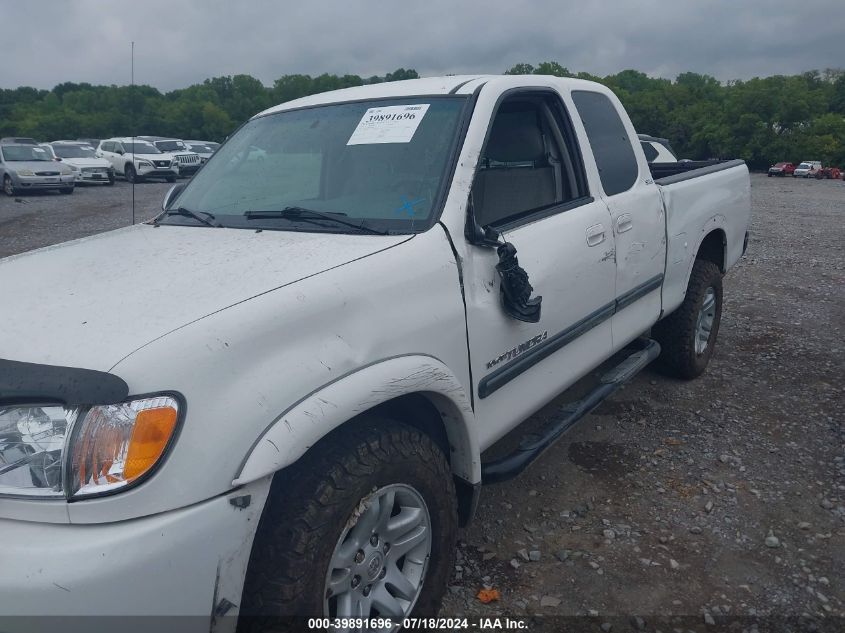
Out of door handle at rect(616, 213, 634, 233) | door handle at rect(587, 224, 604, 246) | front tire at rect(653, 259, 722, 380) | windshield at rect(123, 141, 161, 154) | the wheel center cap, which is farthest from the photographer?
windshield at rect(123, 141, 161, 154)

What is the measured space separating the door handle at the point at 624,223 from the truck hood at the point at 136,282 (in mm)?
1467

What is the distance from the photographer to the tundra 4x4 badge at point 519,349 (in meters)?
2.53

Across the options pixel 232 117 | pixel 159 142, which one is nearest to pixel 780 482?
pixel 159 142

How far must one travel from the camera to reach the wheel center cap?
2.07 meters

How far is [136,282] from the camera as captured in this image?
2.12 meters

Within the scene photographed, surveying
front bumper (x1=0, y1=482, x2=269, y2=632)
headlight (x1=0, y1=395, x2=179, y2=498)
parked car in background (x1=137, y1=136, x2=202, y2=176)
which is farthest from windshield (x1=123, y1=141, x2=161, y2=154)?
front bumper (x1=0, y1=482, x2=269, y2=632)

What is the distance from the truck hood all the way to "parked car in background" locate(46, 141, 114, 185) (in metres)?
22.8

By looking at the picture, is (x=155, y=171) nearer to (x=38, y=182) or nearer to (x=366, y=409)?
(x=38, y=182)

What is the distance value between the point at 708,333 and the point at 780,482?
1.59 m

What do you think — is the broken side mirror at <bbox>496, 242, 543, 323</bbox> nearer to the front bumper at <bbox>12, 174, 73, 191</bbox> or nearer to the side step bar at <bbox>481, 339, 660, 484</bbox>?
the side step bar at <bbox>481, 339, 660, 484</bbox>

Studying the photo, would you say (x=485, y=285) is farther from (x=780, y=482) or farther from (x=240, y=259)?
(x=780, y=482)

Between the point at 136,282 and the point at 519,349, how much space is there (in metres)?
1.36

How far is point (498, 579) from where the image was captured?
2.79 m

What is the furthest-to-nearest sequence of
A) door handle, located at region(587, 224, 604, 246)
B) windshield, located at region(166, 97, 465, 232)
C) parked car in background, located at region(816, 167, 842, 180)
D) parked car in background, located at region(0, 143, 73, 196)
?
parked car in background, located at region(816, 167, 842, 180) < parked car in background, located at region(0, 143, 73, 196) < door handle, located at region(587, 224, 604, 246) < windshield, located at region(166, 97, 465, 232)
